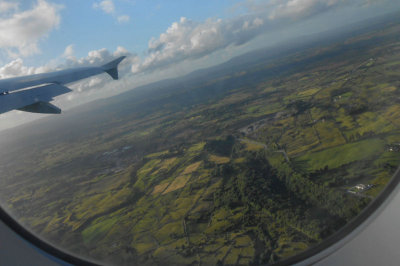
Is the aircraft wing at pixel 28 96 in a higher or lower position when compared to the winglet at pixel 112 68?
lower

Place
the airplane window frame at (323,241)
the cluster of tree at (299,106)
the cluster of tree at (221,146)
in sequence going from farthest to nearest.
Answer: the cluster of tree at (299,106)
the cluster of tree at (221,146)
the airplane window frame at (323,241)

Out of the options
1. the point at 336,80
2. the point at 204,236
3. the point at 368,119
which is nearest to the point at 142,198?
the point at 204,236

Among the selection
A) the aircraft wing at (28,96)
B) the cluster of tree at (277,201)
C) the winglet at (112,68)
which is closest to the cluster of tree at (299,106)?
the cluster of tree at (277,201)

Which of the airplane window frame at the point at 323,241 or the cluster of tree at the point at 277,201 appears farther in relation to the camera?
the cluster of tree at the point at 277,201

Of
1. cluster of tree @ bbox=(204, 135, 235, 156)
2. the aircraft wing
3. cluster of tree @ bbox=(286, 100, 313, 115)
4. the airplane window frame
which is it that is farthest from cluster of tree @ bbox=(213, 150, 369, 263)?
cluster of tree @ bbox=(286, 100, 313, 115)

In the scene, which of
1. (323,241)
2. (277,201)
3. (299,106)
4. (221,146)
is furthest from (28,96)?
(299,106)

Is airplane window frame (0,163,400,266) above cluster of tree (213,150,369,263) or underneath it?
above

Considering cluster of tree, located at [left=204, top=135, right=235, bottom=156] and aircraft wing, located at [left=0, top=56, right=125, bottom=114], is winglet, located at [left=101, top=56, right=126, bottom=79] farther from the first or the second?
cluster of tree, located at [left=204, top=135, right=235, bottom=156]

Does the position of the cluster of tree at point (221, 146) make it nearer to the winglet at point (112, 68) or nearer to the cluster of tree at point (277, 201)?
the cluster of tree at point (277, 201)

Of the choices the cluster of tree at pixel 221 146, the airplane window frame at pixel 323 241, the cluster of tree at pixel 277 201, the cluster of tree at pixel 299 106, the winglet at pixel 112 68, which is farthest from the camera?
the cluster of tree at pixel 299 106

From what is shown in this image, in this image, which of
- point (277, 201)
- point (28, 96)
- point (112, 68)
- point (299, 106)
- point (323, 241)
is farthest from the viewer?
point (299, 106)

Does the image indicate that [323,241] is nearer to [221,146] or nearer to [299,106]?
[221,146]

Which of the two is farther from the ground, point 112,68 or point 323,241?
point 112,68

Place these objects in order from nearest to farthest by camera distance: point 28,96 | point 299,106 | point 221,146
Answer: point 28,96 < point 221,146 < point 299,106
